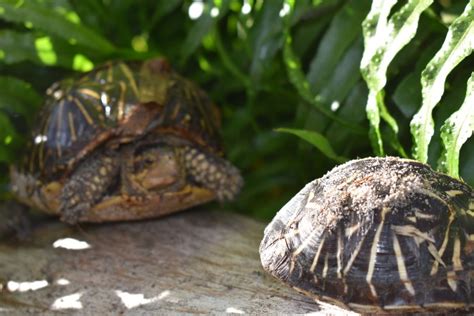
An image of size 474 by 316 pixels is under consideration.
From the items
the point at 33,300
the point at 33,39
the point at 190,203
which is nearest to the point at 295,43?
the point at 190,203

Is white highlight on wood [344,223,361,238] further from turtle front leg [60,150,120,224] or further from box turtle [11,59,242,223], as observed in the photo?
turtle front leg [60,150,120,224]

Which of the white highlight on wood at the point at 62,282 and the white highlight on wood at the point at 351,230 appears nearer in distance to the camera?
the white highlight on wood at the point at 351,230

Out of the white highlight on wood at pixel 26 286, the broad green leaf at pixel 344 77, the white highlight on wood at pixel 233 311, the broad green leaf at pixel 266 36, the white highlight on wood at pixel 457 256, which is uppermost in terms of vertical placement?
the broad green leaf at pixel 266 36

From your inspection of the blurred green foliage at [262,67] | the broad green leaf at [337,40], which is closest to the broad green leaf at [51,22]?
the blurred green foliage at [262,67]

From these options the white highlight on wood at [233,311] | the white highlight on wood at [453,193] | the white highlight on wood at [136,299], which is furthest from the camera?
the white highlight on wood at [136,299]

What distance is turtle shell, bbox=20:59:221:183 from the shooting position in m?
2.52

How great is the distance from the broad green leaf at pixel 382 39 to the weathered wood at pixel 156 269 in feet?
2.05

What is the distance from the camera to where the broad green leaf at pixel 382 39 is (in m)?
2.07

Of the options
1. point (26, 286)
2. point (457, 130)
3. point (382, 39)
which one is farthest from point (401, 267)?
point (26, 286)

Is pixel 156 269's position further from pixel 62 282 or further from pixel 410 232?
pixel 410 232

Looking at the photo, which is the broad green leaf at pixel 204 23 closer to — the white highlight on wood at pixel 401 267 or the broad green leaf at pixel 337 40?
the broad green leaf at pixel 337 40

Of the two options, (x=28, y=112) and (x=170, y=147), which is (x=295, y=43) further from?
(x=28, y=112)

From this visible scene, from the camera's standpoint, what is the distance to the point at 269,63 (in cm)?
273

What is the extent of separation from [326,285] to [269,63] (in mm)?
1266
